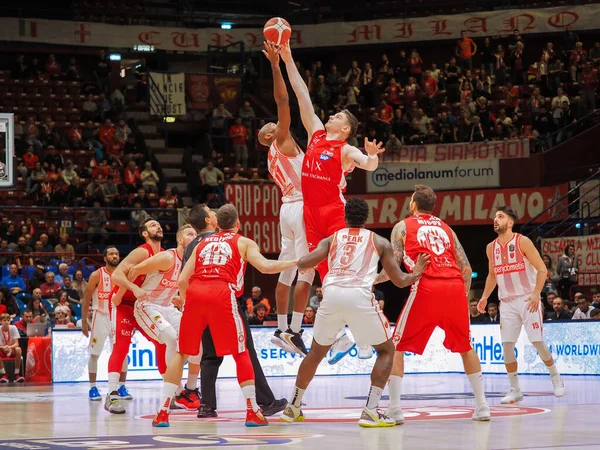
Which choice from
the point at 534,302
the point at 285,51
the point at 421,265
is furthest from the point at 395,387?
the point at 534,302

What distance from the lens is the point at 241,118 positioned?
3050 centimetres

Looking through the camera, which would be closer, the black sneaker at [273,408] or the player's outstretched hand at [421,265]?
the player's outstretched hand at [421,265]

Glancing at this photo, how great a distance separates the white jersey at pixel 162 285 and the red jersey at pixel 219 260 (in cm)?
232

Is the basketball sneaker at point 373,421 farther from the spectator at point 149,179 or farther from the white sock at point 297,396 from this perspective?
the spectator at point 149,179

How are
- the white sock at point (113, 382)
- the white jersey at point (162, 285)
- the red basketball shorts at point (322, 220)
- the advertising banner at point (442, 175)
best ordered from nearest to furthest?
the red basketball shorts at point (322, 220)
the white sock at point (113, 382)
the white jersey at point (162, 285)
the advertising banner at point (442, 175)

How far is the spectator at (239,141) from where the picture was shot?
29.3 m

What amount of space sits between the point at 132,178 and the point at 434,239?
18.5 m

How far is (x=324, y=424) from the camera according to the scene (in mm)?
10062

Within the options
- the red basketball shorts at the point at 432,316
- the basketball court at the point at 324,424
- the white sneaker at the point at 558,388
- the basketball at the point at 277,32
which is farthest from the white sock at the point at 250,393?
the white sneaker at the point at 558,388

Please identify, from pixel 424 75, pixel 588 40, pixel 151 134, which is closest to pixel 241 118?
pixel 151 134

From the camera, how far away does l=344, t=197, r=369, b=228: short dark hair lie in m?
9.66

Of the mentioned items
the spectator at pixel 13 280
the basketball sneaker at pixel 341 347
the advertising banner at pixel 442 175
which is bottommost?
the basketball sneaker at pixel 341 347

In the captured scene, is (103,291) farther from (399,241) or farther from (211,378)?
(399,241)

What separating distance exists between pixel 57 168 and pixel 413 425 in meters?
19.1
